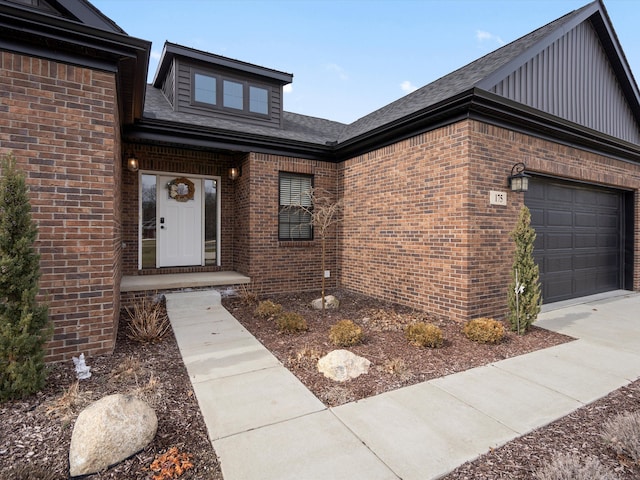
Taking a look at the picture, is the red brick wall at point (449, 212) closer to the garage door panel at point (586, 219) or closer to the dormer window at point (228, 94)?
the garage door panel at point (586, 219)

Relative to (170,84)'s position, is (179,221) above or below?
below

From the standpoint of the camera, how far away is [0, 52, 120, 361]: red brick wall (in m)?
3.51

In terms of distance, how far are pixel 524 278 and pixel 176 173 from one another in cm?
721

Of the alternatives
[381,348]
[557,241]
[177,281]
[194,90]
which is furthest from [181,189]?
[557,241]

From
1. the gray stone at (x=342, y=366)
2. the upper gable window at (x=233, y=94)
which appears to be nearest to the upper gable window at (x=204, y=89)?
the upper gable window at (x=233, y=94)

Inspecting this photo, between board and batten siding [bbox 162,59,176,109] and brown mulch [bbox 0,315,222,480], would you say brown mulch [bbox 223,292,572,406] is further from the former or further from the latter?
board and batten siding [bbox 162,59,176,109]

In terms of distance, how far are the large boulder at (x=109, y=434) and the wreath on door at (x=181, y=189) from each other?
602 centimetres

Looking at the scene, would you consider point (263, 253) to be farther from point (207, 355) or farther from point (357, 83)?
point (357, 83)

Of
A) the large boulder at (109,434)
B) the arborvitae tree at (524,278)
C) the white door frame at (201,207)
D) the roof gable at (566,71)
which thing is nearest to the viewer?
the large boulder at (109,434)

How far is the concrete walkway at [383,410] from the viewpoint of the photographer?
2.09 m

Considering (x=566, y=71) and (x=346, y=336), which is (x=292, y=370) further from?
(x=566, y=71)

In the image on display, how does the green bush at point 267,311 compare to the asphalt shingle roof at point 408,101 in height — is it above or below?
below

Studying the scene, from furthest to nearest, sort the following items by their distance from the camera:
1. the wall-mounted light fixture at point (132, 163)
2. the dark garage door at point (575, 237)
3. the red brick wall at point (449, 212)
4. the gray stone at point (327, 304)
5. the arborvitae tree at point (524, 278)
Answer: the wall-mounted light fixture at point (132, 163), the dark garage door at point (575, 237), the gray stone at point (327, 304), the red brick wall at point (449, 212), the arborvitae tree at point (524, 278)

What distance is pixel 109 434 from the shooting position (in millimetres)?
2064
